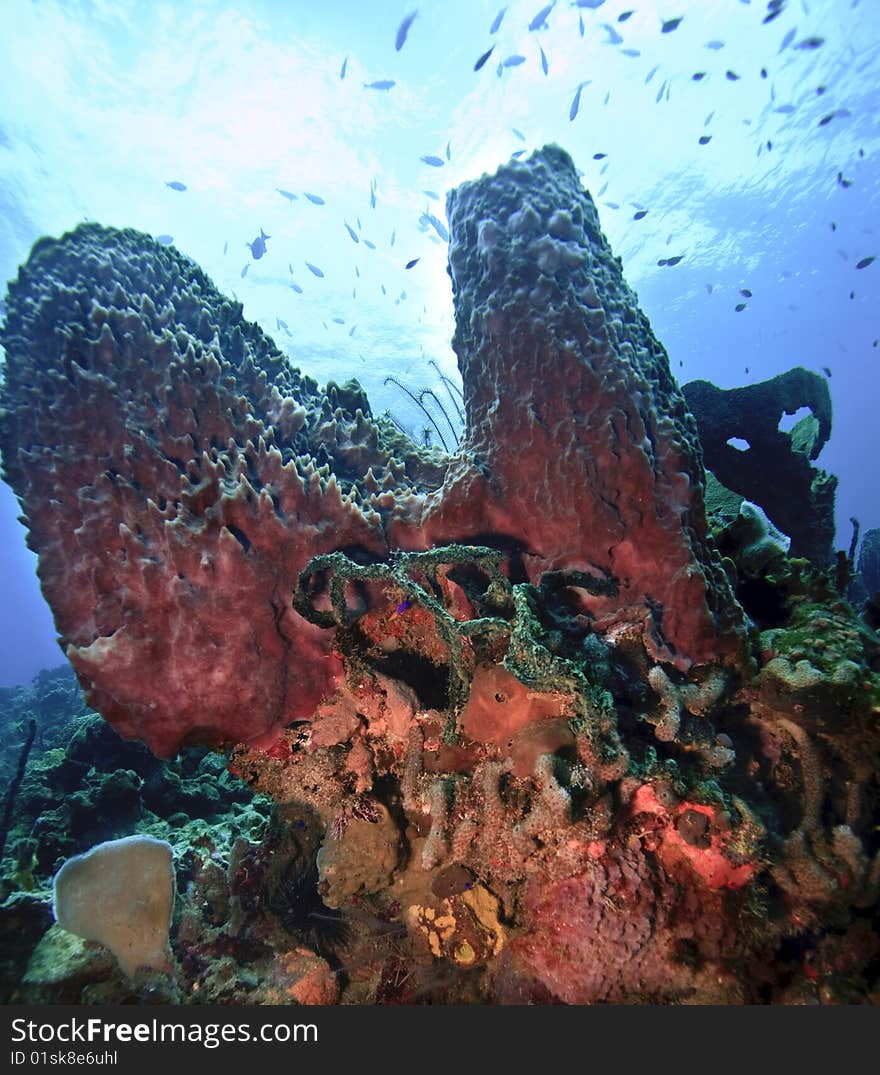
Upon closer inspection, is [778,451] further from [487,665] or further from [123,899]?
[123,899]

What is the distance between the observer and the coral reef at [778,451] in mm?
5605

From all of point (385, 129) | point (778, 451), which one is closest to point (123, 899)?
point (778, 451)

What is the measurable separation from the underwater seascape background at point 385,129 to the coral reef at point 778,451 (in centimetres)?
632

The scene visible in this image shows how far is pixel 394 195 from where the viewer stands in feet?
80.8

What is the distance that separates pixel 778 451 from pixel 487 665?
5081 mm

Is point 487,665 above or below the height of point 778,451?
below

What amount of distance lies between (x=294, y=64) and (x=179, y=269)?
67.4ft

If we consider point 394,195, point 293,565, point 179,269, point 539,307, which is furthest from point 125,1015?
point 394,195

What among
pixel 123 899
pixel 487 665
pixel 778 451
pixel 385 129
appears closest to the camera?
pixel 487 665

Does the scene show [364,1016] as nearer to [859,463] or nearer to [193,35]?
[193,35]

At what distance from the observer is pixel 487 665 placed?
283 cm

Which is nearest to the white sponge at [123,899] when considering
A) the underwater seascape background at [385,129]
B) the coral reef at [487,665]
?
the coral reef at [487,665]

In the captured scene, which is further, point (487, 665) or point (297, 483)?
point (297, 483)

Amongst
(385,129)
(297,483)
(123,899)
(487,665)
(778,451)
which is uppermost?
(385,129)
